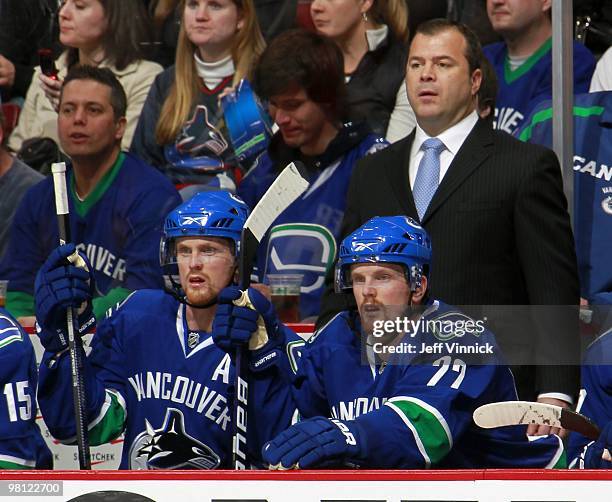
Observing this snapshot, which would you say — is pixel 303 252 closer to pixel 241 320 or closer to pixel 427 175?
pixel 427 175

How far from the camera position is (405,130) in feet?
15.0

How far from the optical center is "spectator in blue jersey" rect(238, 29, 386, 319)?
4.50m

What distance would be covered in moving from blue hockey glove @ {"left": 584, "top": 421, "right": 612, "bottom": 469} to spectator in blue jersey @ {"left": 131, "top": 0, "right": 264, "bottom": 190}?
5.47ft

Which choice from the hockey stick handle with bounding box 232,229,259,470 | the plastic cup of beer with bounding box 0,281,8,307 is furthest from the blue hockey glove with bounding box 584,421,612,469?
the plastic cup of beer with bounding box 0,281,8,307

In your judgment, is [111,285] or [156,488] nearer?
[156,488]

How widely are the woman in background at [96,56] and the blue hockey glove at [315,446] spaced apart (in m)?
1.87

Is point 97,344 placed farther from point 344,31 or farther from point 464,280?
point 344,31

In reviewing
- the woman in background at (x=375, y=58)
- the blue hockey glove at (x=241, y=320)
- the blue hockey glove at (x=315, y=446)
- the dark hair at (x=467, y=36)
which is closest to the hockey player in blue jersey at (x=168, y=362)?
the blue hockey glove at (x=241, y=320)

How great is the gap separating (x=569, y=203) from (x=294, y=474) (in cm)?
151

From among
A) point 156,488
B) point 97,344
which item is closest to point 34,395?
point 97,344

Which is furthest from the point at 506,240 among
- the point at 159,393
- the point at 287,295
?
the point at 159,393

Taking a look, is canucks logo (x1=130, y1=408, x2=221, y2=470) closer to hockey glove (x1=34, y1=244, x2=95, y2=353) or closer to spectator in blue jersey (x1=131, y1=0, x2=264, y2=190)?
hockey glove (x1=34, y1=244, x2=95, y2=353)

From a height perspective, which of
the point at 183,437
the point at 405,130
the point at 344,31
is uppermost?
the point at 344,31

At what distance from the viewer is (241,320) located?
11.7 feet
